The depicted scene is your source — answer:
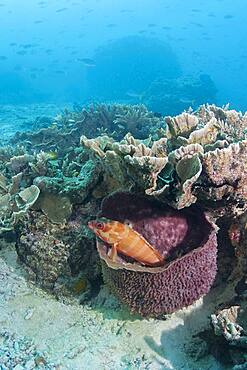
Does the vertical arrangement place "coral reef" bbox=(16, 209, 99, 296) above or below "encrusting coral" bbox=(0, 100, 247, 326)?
below

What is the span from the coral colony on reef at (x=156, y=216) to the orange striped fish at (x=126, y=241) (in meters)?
0.10

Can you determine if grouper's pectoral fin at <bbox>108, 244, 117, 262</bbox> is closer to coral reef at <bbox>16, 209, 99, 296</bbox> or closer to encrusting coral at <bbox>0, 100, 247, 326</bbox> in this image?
encrusting coral at <bbox>0, 100, 247, 326</bbox>

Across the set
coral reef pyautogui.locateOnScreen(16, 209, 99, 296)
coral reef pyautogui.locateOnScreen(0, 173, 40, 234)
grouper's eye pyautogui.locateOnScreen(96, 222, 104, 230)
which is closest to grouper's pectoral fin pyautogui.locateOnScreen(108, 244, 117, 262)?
grouper's eye pyautogui.locateOnScreen(96, 222, 104, 230)

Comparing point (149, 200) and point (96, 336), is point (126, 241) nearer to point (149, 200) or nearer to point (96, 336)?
point (149, 200)

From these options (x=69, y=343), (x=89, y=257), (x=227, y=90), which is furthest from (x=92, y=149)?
(x=227, y=90)

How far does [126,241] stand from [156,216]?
1.28 feet

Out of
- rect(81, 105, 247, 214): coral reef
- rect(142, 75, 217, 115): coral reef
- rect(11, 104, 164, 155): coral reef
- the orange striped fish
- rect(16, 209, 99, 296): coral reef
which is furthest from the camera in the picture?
rect(142, 75, 217, 115): coral reef

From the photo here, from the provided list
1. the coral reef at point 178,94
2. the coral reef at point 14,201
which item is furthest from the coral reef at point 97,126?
the coral reef at point 178,94

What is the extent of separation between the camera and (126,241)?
280 centimetres

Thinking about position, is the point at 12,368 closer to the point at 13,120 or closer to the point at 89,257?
the point at 89,257

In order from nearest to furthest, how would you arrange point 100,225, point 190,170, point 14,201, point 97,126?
1. point 190,170
2. point 100,225
3. point 14,201
4. point 97,126

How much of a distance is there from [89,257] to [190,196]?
124 cm

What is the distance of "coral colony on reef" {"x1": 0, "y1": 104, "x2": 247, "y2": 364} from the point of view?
272 centimetres

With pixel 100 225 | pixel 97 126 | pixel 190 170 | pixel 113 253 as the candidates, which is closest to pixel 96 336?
pixel 113 253
